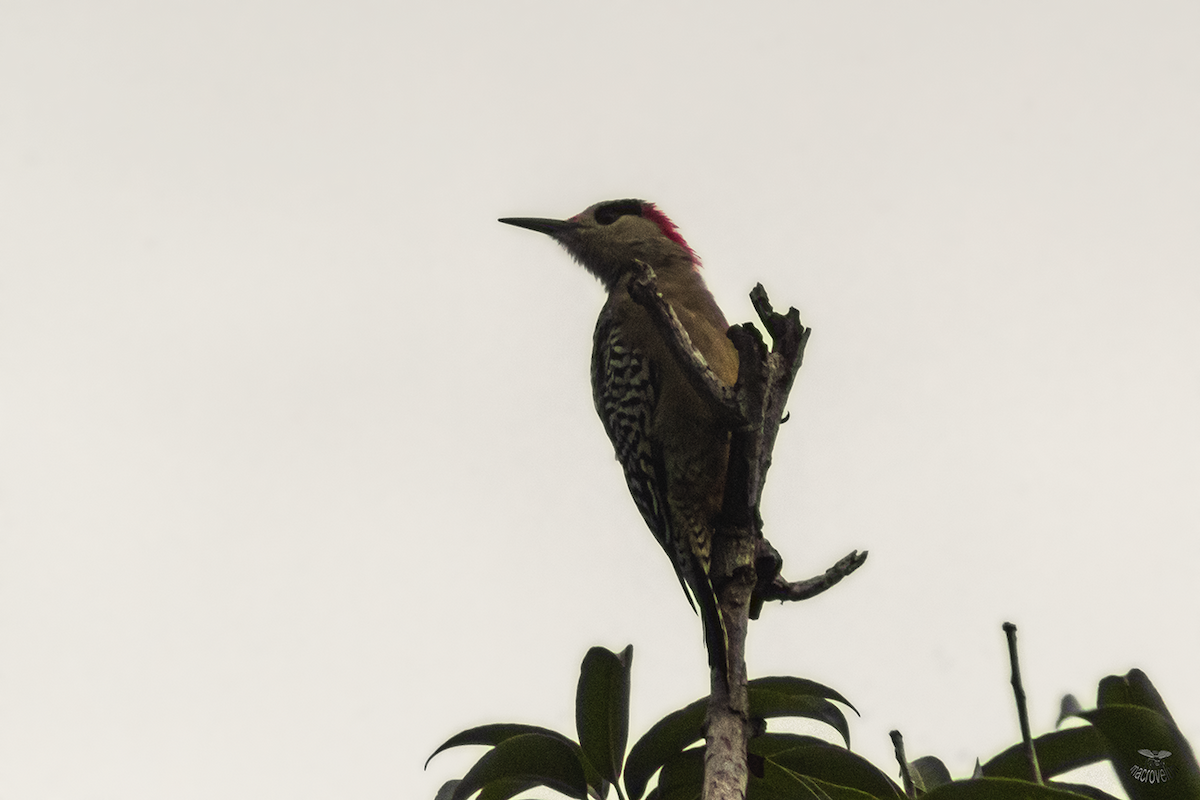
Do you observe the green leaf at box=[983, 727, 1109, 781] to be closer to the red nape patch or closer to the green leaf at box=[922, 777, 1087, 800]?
Result: the green leaf at box=[922, 777, 1087, 800]

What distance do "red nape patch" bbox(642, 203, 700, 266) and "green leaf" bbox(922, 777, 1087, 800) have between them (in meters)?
3.79

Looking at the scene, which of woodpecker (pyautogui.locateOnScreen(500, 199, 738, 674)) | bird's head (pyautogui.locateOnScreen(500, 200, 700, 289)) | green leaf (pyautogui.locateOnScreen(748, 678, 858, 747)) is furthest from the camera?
bird's head (pyautogui.locateOnScreen(500, 200, 700, 289))

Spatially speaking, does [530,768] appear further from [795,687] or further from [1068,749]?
[1068,749]

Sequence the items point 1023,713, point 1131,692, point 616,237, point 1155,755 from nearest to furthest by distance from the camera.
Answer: point 1023,713, point 1155,755, point 1131,692, point 616,237

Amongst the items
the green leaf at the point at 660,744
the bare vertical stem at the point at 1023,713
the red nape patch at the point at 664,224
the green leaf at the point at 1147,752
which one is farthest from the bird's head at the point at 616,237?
the bare vertical stem at the point at 1023,713

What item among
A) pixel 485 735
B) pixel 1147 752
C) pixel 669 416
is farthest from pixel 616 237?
pixel 1147 752

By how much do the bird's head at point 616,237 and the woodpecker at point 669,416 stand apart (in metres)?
0.11

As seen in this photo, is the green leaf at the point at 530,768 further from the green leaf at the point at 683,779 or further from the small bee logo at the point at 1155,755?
the small bee logo at the point at 1155,755

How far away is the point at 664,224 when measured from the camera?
5.61m

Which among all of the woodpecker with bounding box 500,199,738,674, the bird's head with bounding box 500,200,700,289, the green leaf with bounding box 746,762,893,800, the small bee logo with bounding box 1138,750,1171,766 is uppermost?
the bird's head with bounding box 500,200,700,289

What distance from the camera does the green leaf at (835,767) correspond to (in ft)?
7.36

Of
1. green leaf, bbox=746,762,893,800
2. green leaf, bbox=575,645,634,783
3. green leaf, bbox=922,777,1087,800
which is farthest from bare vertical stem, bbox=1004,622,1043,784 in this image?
green leaf, bbox=575,645,634,783

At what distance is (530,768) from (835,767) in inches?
27.3

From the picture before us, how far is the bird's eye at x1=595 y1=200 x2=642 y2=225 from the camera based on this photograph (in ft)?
18.5
